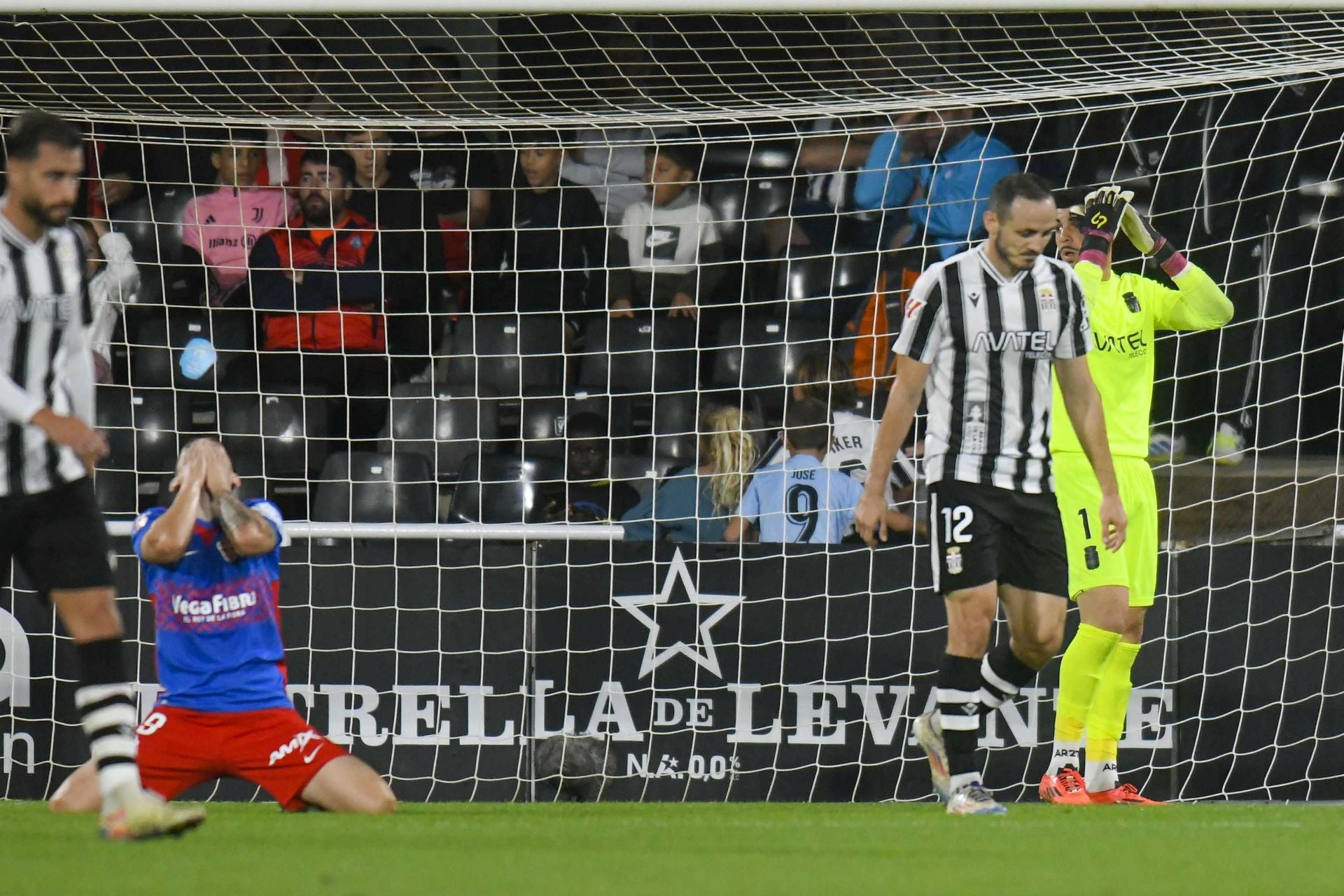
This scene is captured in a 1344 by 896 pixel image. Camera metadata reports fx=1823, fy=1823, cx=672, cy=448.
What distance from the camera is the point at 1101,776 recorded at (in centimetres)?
647

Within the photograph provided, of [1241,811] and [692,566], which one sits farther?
[692,566]

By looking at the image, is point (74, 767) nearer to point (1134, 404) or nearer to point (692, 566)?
point (692, 566)

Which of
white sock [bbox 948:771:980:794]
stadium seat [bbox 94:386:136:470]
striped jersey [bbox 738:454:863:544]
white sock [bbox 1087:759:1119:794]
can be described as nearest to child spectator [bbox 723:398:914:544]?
striped jersey [bbox 738:454:863:544]

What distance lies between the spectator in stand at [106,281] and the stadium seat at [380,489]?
117 cm

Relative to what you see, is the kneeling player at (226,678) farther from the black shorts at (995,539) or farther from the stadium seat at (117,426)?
the stadium seat at (117,426)

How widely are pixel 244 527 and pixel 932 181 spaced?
14.0 feet

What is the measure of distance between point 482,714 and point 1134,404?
2.76 metres

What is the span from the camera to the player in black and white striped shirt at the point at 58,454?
13.2 feet

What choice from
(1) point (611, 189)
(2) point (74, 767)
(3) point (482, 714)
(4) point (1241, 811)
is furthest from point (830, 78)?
(2) point (74, 767)

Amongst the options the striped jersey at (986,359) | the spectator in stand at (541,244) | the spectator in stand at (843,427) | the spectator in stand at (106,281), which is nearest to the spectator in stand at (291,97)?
the spectator in stand at (106,281)

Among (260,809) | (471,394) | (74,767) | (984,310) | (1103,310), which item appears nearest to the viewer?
(984,310)

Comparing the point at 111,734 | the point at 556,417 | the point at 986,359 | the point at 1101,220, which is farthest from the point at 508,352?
the point at 111,734

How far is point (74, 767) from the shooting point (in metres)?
7.06

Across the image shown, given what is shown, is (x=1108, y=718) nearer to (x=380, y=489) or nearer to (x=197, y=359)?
(x=380, y=489)
